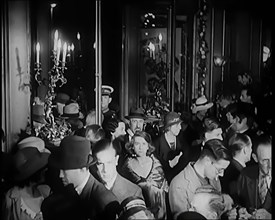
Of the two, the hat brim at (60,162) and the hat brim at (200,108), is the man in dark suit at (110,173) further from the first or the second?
the hat brim at (200,108)

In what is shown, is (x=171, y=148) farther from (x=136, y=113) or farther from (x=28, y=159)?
(x=28, y=159)

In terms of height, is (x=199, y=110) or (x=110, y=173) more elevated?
(x=199, y=110)

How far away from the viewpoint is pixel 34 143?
5.33ft

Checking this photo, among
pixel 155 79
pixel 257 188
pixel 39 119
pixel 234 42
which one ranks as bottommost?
pixel 257 188

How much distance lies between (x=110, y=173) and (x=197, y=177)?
0.88 feet

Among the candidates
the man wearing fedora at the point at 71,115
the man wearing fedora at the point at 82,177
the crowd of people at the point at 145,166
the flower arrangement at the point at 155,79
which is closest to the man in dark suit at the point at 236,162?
the crowd of people at the point at 145,166

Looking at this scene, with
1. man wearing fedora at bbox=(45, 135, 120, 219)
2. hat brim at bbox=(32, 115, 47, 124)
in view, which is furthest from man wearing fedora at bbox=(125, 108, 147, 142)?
hat brim at bbox=(32, 115, 47, 124)

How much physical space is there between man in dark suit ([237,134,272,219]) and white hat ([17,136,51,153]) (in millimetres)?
613

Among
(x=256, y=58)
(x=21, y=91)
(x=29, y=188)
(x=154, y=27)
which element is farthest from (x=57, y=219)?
(x=256, y=58)

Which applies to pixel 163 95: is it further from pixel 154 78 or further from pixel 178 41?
pixel 178 41

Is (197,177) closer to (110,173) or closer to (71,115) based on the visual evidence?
(110,173)

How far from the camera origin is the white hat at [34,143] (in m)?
1.62

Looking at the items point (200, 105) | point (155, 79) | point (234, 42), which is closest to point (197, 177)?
point (200, 105)

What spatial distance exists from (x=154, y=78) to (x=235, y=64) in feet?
0.83
